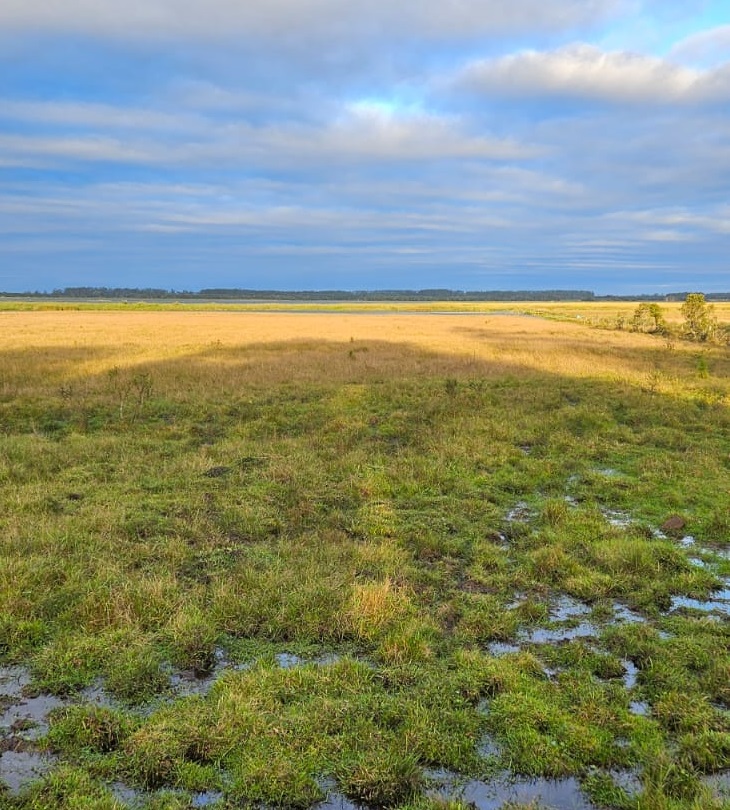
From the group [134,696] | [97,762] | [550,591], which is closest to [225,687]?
[134,696]

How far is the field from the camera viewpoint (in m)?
4.48

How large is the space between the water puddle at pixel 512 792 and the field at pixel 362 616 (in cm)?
2

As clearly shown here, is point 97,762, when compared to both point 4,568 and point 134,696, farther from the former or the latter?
point 4,568

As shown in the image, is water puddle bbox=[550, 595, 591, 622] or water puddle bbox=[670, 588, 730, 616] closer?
water puddle bbox=[550, 595, 591, 622]

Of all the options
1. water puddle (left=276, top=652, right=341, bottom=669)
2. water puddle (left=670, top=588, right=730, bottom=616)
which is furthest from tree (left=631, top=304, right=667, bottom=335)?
water puddle (left=276, top=652, right=341, bottom=669)

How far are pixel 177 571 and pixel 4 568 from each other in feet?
6.57

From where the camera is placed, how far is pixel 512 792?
4.35 m

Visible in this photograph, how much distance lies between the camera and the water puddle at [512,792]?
4.24 meters

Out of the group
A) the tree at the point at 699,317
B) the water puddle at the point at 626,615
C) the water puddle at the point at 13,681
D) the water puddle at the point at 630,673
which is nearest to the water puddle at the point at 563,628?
the water puddle at the point at 626,615

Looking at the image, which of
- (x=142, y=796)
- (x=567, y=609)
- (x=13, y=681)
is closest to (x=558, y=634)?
(x=567, y=609)

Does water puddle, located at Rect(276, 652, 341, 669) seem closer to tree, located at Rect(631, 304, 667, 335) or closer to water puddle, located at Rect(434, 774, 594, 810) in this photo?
water puddle, located at Rect(434, 774, 594, 810)

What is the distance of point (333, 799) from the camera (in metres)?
4.27

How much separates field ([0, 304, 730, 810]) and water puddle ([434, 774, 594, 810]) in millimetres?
19

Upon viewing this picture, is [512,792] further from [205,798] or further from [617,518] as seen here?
[617,518]
